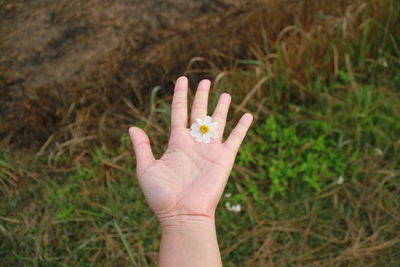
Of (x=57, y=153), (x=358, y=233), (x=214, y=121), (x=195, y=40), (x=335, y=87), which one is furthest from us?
(x=195, y=40)

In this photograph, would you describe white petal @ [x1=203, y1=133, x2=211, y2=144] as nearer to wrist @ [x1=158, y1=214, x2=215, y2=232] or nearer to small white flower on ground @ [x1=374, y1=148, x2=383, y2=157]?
wrist @ [x1=158, y1=214, x2=215, y2=232]

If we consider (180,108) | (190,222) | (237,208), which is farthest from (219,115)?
(237,208)

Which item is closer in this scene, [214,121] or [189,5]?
[214,121]

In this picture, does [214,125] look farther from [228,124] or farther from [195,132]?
[228,124]

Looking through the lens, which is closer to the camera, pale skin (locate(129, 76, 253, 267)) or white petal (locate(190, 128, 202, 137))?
pale skin (locate(129, 76, 253, 267))

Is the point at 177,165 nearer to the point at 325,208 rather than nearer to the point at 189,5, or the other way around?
the point at 325,208

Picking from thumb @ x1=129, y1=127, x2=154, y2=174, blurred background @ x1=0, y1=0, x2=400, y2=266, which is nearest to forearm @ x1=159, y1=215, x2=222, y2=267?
thumb @ x1=129, y1=127, x2=154, y2=174

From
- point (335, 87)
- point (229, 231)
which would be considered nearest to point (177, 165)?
point (229, 231)
